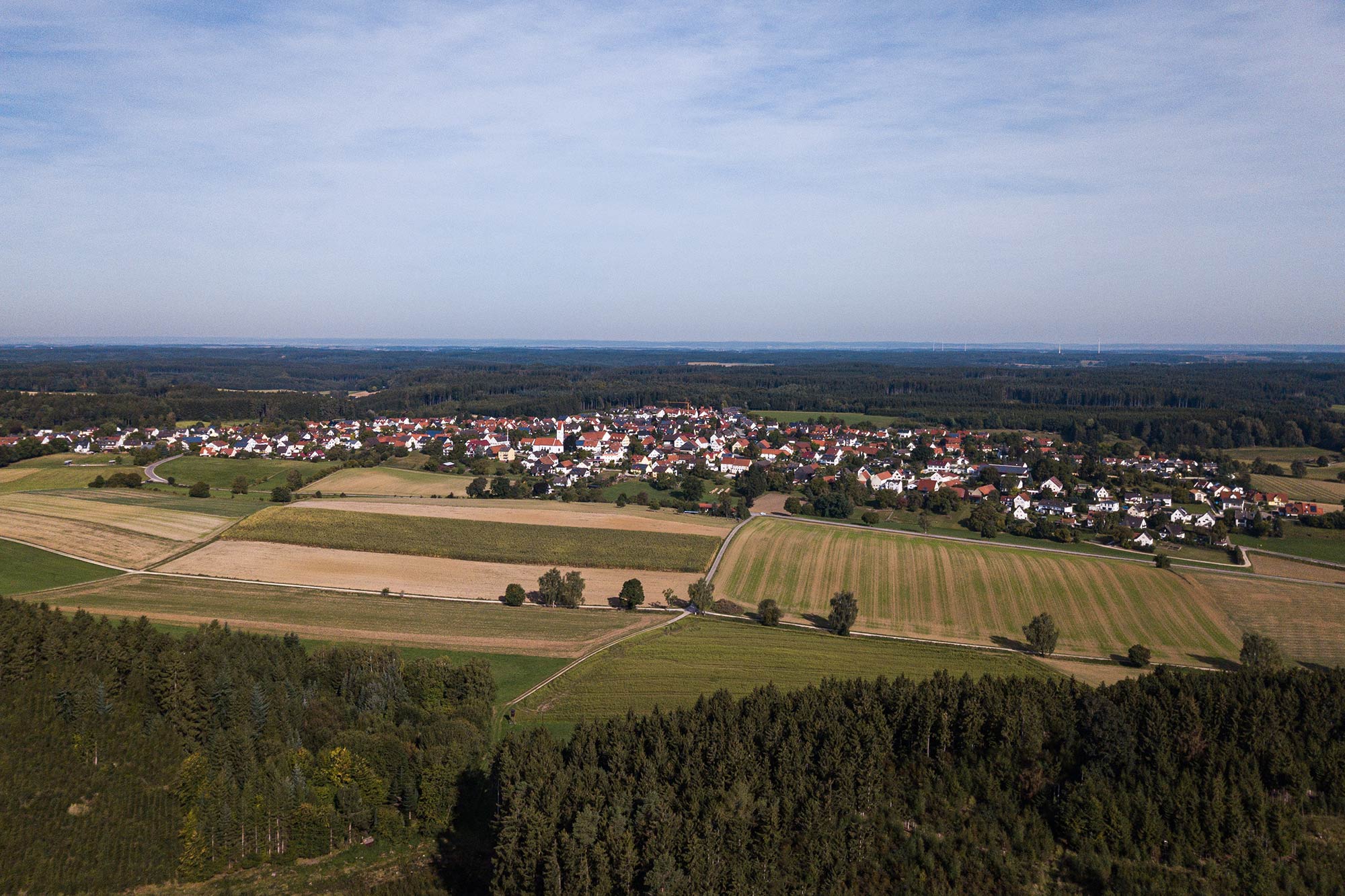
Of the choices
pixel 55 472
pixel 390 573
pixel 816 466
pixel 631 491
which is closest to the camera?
pixel 390 573

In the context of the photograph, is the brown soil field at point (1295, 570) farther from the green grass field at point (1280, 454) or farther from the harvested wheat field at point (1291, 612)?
the green grass field at point (1280, 454)

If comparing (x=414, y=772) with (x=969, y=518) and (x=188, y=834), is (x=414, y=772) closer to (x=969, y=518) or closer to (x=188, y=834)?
(x=188, y=834)

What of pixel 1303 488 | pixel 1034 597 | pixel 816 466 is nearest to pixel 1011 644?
pixel 1034 597

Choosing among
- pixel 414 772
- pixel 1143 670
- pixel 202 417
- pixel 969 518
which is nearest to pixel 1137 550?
pixel 969 518

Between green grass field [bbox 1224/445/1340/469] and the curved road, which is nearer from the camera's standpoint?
the curved road

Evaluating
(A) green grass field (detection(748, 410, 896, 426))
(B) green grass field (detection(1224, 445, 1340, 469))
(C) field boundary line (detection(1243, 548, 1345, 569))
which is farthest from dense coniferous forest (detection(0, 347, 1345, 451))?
(C) field boundary line (detection(1243, 548, 1345, 569))

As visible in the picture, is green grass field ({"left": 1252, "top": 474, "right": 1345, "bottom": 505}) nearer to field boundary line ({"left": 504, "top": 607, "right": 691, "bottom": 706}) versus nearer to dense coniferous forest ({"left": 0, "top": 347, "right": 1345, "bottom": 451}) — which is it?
dense coniferous forest ({"left": 0, "top": 347, "right": 1345, "bottom": 451})

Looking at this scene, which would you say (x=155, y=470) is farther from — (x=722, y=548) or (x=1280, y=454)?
(x=1280, y=454)

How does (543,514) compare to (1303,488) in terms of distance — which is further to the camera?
(1303,488)
